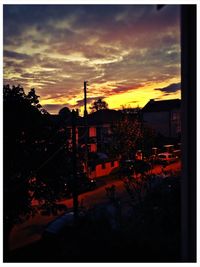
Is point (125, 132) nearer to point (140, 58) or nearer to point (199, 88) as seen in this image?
point (140, 58)

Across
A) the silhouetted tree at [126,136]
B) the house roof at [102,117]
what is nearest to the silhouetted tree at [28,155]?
the silhouetted tree at [126,136]

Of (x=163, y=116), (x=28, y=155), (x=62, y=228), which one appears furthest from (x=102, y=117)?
(x=62, y=228)

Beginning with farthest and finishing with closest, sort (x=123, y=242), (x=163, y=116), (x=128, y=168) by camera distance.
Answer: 1. (x=163, y=116)
2. (x=128, y=168)
3. (x=123, y=242)

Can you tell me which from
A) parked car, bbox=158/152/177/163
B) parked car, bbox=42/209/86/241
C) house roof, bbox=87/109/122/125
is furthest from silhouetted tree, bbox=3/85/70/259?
house roof, bbox=87/109/122/125

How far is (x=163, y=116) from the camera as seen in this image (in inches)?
543

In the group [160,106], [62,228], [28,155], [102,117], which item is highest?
[160,106]

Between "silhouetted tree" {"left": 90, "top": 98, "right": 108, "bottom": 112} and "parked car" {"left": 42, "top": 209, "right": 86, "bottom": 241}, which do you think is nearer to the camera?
"parked car" {"left": 42, "top": 209, "right": 86, "bottom": 241}

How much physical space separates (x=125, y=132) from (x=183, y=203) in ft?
25.2

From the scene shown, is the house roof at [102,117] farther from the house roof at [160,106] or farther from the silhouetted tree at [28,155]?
the silhouetted tree at [28,155]

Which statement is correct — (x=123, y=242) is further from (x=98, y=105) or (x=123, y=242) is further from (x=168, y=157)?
(x=98, y=105)

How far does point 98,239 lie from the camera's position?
1.09 metres

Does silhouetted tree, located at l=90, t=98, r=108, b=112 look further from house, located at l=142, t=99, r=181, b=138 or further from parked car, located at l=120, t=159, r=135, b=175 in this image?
parked car, located at l=120, t=159, r=135, b=175

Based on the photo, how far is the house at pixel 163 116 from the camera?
13039mm

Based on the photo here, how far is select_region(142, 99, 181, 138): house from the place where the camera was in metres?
13.0
